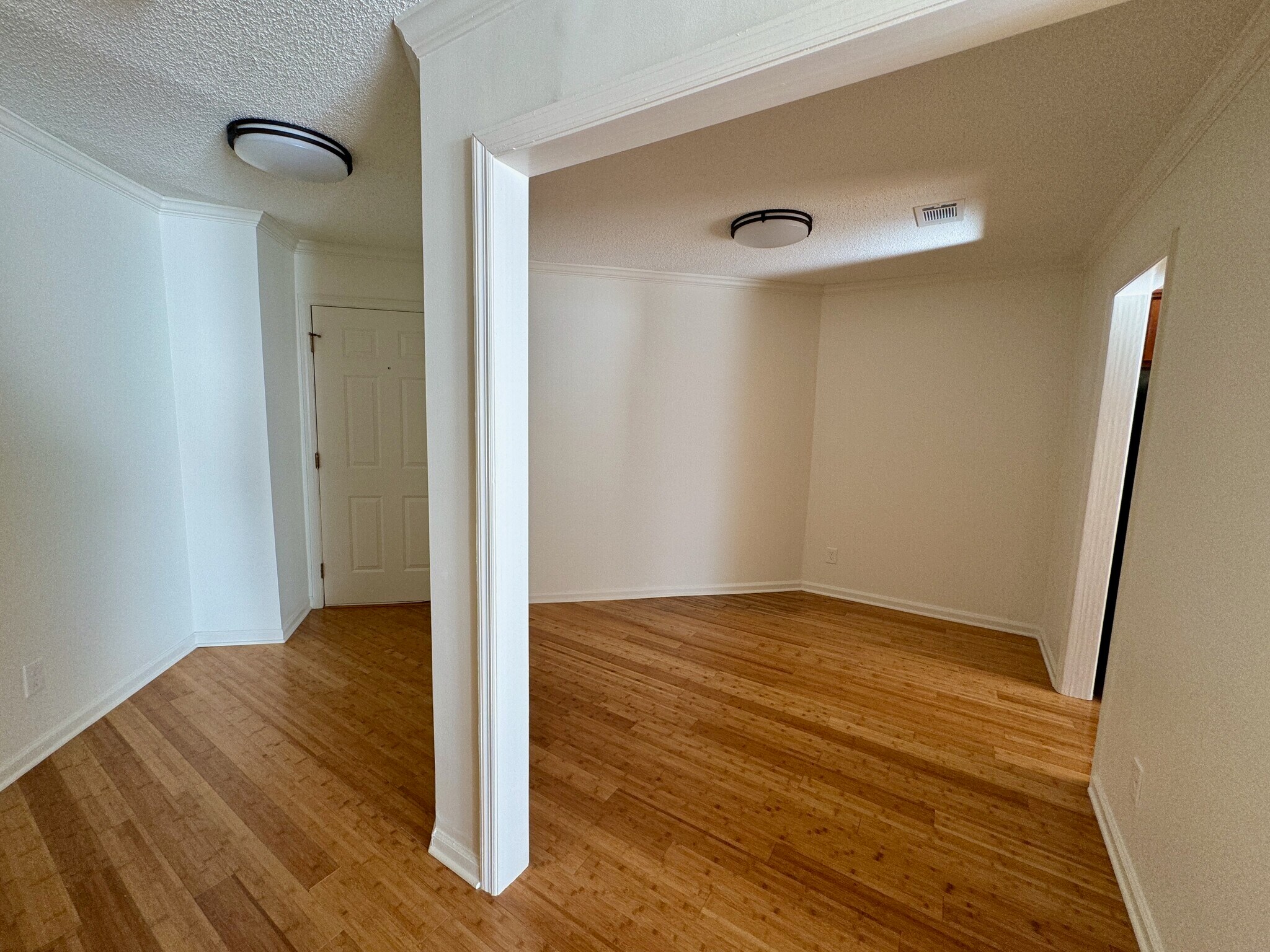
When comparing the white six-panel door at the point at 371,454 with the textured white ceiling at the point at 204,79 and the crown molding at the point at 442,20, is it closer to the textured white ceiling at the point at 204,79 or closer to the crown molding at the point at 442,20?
the textured white ceiling at the point at 204,79

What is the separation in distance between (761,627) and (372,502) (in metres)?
2.89

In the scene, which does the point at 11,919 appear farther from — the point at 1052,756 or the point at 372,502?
the point at 1052,756

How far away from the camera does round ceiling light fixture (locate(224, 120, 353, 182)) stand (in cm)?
176

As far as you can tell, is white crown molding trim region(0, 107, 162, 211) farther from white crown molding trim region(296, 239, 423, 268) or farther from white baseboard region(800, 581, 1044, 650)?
white baseboard region(800, 581, 1044, 650)

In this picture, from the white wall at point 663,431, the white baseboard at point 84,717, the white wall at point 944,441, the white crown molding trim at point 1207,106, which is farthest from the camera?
the white wall at point 663,431

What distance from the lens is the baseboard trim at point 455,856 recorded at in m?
1.51

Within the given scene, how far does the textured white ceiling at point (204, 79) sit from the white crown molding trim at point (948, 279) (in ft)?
9.83

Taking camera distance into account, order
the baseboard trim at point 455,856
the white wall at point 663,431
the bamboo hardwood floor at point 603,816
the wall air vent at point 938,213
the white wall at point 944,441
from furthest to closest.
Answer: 1. the white wall at point 663,431
2. the white wall at point 944,441
3. the wall air vent at point 938,213
4. the baseboard trim at point 455,856
5. the bamboo hardwood floor at point 603,816

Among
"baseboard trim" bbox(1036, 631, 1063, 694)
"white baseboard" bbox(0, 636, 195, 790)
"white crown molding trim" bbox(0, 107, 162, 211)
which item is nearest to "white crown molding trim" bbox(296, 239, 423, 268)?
"white crown molding trim" bbox(0, 107, 162, 211)

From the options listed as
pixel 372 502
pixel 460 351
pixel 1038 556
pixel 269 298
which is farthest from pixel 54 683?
pixel 1038 556

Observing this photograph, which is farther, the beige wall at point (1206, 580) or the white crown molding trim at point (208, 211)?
the white crown molding trim at point (208, 211)

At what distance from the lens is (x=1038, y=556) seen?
324 centimetres

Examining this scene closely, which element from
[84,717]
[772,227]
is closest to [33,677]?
[84,717]

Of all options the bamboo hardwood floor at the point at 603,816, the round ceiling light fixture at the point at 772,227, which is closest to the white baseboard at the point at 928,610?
the bamboo hardwood floor at the point at 603,816
